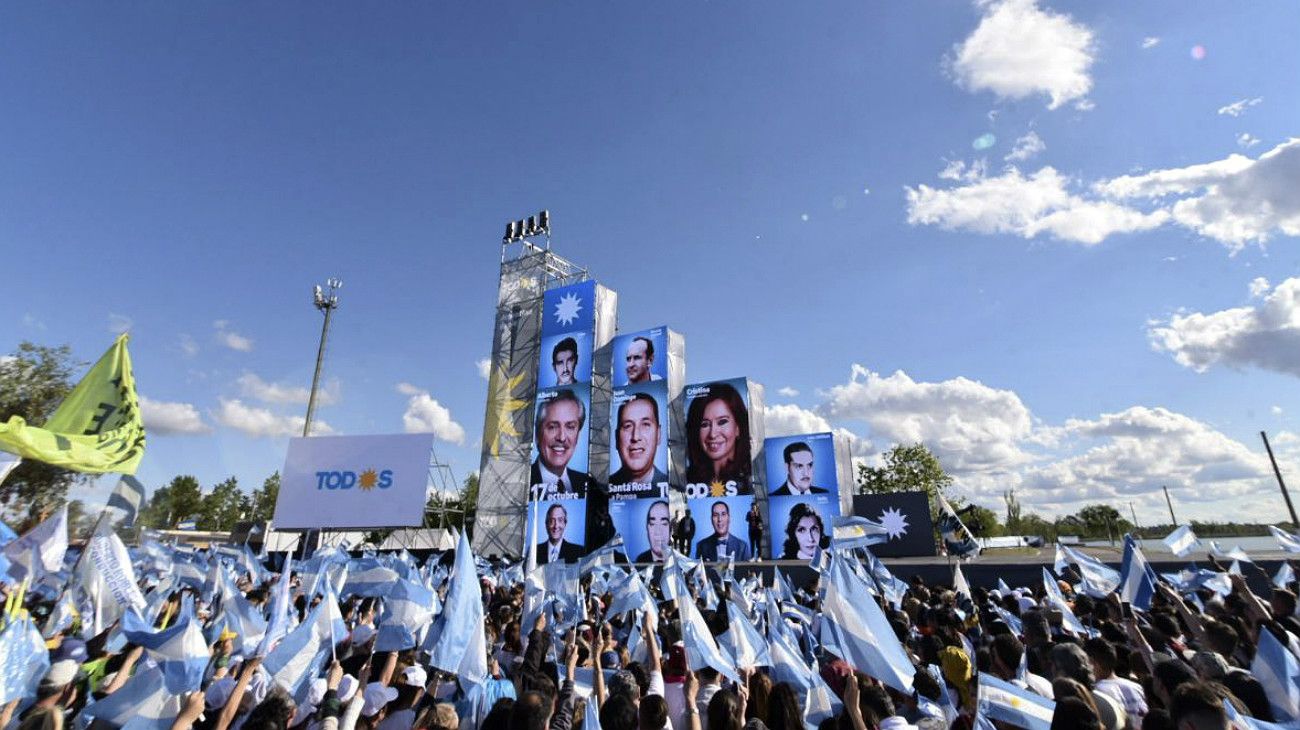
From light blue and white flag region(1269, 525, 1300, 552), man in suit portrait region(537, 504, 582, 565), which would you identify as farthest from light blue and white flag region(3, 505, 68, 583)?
man in suit portrait region(537, 504, 582, 565)

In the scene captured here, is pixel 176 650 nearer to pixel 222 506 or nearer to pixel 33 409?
pixel 33 409

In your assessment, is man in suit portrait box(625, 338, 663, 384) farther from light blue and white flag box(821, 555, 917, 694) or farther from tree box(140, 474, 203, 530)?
tree box(140, 474, 203, 530)

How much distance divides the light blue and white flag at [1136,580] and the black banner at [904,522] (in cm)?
2082

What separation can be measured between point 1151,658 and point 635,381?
30.7m

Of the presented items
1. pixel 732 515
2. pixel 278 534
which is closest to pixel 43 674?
pixel 732 515

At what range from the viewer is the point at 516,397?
38844 mm

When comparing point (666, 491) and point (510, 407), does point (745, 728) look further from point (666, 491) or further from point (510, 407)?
point (510, 407)

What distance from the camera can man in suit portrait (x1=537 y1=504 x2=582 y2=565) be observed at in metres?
33.2

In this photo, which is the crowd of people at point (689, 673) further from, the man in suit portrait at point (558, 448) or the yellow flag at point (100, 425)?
the man in suit portrait at point (558, 448)

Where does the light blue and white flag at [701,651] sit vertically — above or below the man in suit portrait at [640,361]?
below

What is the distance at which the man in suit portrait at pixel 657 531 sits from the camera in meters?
31.6

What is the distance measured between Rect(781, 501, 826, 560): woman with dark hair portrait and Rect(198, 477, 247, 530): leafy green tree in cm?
7957

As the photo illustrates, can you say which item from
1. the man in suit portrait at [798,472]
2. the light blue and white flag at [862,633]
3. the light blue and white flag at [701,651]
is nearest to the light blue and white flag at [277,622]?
the light blue and white flag at [701,651]

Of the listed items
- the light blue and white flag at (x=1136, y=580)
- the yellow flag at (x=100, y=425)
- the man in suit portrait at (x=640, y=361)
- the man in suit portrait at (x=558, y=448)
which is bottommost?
the light blue and white flag at (x=1136, y=580)
